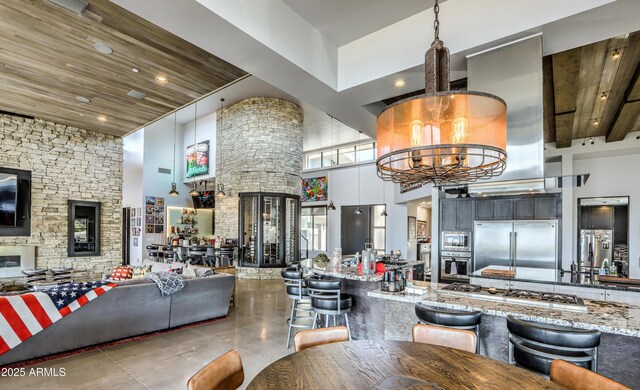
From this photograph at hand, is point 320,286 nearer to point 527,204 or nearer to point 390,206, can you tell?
point 527,204

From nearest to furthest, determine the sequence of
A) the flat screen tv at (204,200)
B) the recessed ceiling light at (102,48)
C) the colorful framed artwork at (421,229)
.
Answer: the recessed ceiling light at (102,48)
the colorful framed artwork at (421,229)
the flat screen tv at (204,200)

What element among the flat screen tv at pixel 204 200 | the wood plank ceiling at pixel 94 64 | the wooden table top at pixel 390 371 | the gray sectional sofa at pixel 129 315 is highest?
the wood plank ceiling at pixel 94 64

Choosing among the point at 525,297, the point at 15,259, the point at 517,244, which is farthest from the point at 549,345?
the point at 15,259

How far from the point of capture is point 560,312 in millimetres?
2492

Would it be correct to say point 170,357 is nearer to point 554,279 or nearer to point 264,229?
point 554,279

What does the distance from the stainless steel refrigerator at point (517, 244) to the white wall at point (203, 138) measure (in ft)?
27.6

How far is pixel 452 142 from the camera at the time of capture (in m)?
1.89

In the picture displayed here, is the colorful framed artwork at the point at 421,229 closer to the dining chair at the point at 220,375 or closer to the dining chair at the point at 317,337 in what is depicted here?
the dining chair at the point at 317,337

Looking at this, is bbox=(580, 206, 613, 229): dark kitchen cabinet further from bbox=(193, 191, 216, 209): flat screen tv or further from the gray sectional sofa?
bbox=(193, 191, 216, 209): flat screen tv

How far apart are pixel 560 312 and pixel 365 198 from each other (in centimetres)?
990

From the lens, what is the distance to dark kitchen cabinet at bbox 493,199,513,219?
700 cm

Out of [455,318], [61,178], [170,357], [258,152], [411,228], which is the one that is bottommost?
[170,357]

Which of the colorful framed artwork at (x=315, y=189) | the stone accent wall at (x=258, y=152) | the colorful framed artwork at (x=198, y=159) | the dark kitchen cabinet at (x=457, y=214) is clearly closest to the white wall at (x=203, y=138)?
the colorful framed artwork at (x=198, y=159)

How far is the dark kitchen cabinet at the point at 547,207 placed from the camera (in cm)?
661
